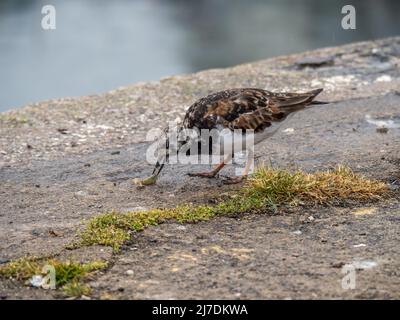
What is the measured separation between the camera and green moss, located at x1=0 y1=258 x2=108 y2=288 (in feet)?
17.2

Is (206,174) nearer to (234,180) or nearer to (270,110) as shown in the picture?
(234,180)

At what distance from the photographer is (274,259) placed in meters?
5.52

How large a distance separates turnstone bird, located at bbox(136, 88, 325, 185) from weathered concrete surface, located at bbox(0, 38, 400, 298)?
401 millimetres

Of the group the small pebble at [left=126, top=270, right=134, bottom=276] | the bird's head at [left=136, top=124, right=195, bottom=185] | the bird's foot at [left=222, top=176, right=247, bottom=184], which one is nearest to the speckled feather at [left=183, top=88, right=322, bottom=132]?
the bird's head at [left=136, top=124, right=195, bottom=185]

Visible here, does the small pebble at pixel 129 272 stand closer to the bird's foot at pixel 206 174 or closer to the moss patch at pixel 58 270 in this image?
the moss patch at pixel 58 270

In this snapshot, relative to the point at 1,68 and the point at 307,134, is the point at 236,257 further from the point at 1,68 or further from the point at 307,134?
the point at 1,68

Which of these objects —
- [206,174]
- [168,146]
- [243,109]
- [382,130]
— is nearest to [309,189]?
[243,109]

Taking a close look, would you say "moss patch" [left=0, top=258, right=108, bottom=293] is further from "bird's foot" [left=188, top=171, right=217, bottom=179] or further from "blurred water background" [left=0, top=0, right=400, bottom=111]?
"blurred water background" [left=0, top=0, right=400, bottom=111]

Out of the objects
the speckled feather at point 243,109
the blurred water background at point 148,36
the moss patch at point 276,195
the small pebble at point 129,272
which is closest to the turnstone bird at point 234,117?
the speckled feather at point 243,109

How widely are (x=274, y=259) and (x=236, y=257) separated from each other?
0.96 ft

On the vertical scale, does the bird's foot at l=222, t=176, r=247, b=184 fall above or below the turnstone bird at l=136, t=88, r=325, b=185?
below
